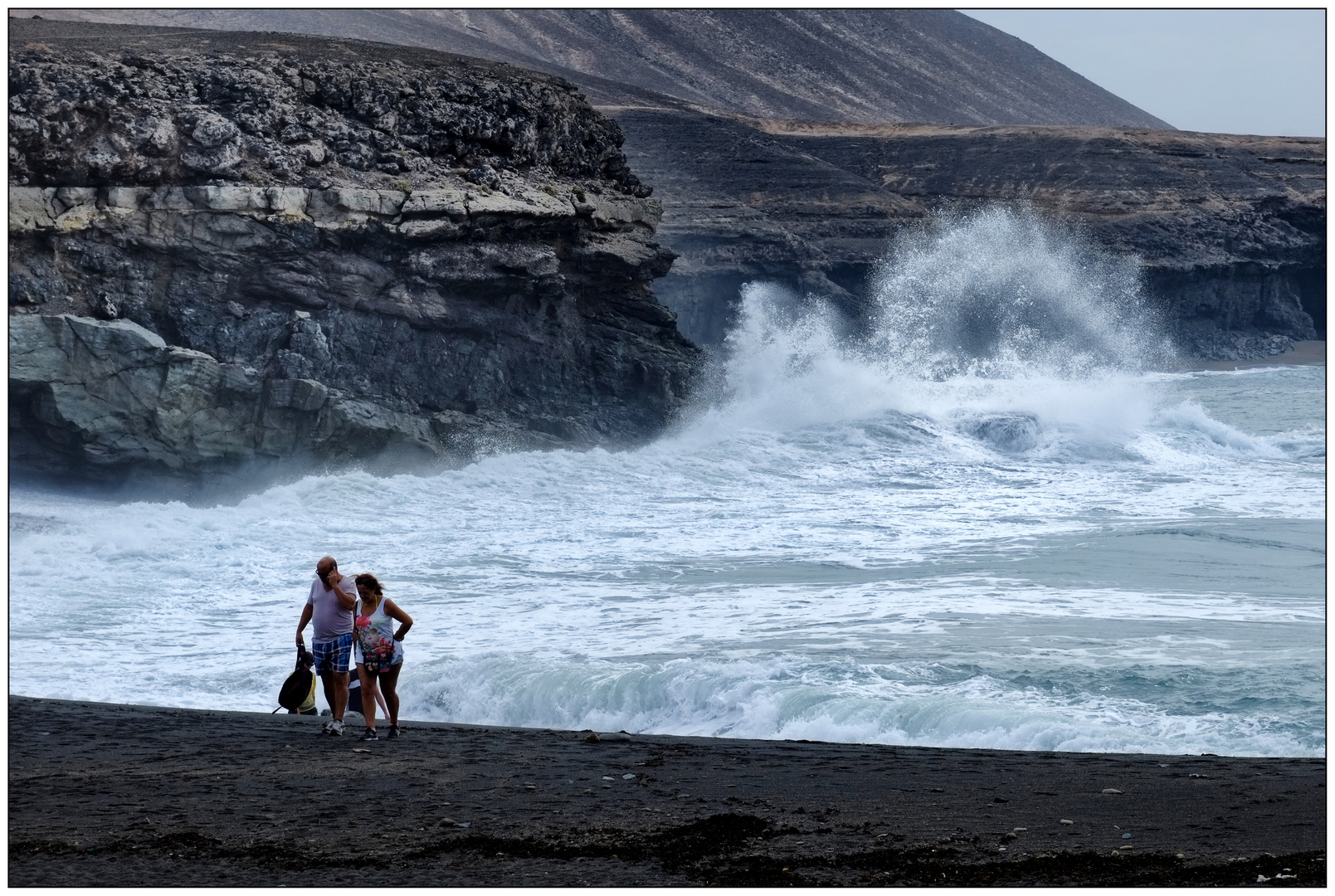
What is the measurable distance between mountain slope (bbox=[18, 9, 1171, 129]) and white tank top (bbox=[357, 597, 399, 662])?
57.6 ft

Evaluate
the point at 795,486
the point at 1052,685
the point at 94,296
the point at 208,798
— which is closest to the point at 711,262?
the point at 795,486

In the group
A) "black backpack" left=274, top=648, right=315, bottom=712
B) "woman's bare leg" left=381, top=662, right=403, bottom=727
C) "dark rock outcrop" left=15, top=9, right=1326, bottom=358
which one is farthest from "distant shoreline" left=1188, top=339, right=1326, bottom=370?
"woman's bare leg" left=381, top=662, right=403, bottom=727

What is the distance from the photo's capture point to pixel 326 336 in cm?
2059

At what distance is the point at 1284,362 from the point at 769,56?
1567 cm

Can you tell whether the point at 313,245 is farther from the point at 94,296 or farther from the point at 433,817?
the point at 433,817

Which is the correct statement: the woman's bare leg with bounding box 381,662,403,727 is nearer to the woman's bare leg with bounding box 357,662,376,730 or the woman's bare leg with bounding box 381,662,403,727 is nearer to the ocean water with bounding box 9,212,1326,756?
the woman's bare leg with bounding box 357,662,376,730

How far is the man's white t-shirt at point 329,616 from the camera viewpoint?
7.67 meters

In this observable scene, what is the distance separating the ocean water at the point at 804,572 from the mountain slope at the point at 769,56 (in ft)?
21.6

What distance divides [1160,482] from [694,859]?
18145 mm

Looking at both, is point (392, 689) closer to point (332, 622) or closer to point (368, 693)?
point (368, 693)

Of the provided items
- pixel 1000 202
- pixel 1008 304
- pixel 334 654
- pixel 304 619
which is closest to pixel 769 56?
pixel 1008 304

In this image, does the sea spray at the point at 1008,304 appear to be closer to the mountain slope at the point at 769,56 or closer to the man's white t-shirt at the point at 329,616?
the mountain slope at the point at 769,56

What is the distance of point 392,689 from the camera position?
7969 millimetres

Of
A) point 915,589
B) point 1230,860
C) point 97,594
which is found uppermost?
point 1230,860
